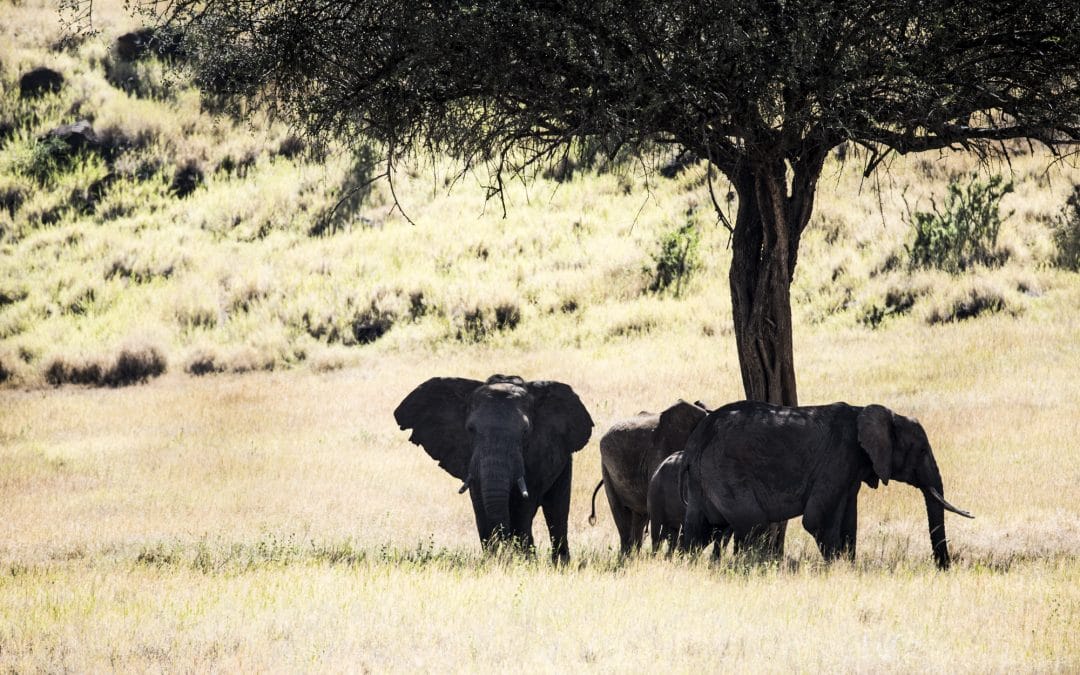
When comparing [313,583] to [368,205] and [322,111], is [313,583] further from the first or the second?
[368,205]

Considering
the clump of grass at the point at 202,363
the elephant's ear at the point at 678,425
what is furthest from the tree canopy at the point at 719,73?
the clump of grass at the point at 202,363

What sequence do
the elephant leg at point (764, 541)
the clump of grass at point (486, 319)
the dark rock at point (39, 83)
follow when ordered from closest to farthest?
the elephant leg at point (764, 541)
the clump of grass at point (486, 319)
the dark rock at point (39, 83)

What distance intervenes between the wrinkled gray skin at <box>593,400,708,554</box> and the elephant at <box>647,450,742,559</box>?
1.05 feet

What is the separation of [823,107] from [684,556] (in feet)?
14.3

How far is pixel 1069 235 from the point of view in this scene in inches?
1271

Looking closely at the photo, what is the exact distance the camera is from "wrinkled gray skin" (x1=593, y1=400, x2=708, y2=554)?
1335 cm

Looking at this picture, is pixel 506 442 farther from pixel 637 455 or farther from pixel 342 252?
pixel 342 252

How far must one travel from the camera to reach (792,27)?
469 inches

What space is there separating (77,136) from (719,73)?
148 feet

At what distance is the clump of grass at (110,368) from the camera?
3375cm

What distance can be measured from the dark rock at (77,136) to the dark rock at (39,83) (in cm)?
352

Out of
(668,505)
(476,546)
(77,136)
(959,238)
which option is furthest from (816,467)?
(77,136)

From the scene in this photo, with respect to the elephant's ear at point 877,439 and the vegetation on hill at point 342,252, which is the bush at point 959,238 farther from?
the elephant's ear at point 877,439

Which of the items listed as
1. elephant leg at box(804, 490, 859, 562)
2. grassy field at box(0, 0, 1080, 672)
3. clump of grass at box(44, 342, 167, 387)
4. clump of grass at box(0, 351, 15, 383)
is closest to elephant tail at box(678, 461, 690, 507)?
grassy field at box(0, 0, 1080, 672)
